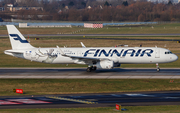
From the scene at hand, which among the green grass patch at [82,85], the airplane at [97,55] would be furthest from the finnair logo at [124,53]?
the green grass patch at [82,85]

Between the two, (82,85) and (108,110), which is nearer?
(108,110)

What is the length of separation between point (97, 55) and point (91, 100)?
18.7 meters

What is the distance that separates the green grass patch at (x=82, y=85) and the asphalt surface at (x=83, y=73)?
2819 mm

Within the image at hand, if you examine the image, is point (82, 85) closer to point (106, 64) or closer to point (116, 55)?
point (106, 64)

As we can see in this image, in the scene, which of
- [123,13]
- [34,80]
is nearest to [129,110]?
[34,80]

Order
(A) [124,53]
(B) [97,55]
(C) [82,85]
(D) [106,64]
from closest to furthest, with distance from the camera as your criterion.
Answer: (C) [82,85] → (D) [106,64] → (A) [124,53] → (B) [97,55]

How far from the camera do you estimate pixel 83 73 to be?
48031 mm

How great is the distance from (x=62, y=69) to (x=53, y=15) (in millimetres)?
143027

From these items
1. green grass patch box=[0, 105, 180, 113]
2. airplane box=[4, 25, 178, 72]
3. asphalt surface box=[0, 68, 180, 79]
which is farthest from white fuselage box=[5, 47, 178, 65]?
green grass patch box=[0, 105, 180, 113]

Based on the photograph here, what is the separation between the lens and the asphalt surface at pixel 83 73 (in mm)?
44344

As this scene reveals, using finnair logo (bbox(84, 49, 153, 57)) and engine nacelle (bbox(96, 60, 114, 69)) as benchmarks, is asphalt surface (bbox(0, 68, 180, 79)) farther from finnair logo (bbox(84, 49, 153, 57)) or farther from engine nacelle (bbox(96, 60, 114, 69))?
finnair logo (bbox(84, 49, 153, 57))

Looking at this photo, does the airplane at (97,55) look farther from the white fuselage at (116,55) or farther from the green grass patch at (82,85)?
the green grass patch at (82,85)

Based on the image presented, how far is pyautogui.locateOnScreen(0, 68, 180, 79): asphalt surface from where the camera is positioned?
145ft

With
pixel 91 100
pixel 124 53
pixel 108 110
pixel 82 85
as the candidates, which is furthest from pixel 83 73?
pixel 108 110
